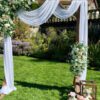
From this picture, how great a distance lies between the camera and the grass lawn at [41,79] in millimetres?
11985

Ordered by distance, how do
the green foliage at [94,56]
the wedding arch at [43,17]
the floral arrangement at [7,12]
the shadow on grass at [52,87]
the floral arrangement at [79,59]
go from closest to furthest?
1. the floral arrangement at [7,12]
2. the floral arrangement at [79,59]
3. the shadow on grass at [52,87]
4. the wedding arch at [43,17]
5. the green foliage at [94,56]

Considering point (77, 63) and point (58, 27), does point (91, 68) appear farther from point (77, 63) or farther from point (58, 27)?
point (58, 27)

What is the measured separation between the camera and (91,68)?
651 inches

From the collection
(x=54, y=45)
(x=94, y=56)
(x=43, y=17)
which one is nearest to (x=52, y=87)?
(x=43, y=17)

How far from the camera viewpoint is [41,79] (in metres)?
14.2

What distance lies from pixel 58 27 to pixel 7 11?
455 inches

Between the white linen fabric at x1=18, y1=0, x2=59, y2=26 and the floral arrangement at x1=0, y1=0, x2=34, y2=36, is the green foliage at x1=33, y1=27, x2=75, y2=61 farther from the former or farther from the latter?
the floral arrangement at x1=0, y1=0, x2=34, y2=36

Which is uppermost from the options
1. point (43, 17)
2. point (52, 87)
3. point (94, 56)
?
point (43, 17)

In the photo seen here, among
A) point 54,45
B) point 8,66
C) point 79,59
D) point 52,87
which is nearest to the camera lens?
point 79,59

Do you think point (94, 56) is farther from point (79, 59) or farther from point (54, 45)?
point (79, 59)

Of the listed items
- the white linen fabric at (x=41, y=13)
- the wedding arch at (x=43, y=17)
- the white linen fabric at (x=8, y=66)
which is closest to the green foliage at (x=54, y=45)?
the wedding arch at (x=43, y=17)

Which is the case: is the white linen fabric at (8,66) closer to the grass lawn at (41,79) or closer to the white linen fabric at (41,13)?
the grass lawn at (41,79)

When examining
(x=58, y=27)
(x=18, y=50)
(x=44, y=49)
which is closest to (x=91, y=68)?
(x=44, y=49)

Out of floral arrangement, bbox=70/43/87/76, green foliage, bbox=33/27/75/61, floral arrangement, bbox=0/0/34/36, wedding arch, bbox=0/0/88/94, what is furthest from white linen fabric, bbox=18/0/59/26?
green foliage, bbox=33/27/75/61
